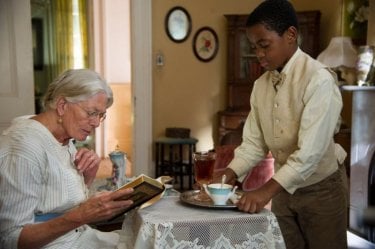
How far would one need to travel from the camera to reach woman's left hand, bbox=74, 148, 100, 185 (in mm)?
1563

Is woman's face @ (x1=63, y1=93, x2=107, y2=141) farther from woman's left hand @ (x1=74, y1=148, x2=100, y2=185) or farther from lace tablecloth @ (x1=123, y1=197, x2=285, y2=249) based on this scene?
lace tablecloth @ (x1=123, y1=197, x2=285, y2=249)

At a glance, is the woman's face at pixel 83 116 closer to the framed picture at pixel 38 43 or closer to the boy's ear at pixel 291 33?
the boy's ear at pixel 291 33

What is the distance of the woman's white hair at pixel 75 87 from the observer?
141cm

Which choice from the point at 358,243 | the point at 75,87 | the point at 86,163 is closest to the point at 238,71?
the point at 358,243

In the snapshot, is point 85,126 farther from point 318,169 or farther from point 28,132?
point 318,169

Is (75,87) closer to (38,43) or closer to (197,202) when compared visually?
(197,202)

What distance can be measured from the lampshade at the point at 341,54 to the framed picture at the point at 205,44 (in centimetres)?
169

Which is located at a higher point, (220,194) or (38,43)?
(38,43)

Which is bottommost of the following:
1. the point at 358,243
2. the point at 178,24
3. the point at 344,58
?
the point at 358,243

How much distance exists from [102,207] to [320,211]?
81cm

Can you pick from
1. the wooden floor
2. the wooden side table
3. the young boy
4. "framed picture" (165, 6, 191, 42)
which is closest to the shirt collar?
the young boy

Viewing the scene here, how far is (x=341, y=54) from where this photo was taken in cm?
364

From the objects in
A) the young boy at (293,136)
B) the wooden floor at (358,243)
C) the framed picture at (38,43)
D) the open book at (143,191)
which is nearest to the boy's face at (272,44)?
the young boy at (293,136)

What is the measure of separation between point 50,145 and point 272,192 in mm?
724
